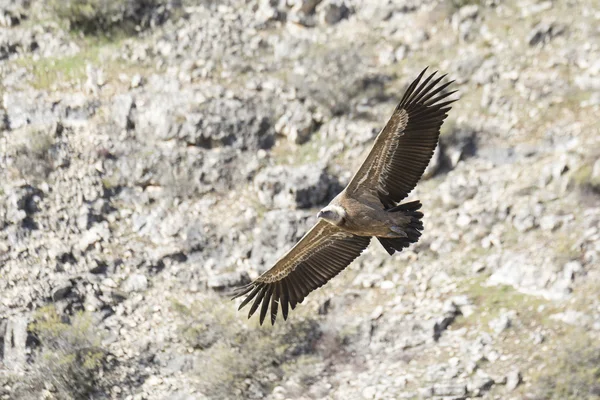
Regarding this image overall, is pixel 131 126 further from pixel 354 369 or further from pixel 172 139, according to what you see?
pixel 354 369

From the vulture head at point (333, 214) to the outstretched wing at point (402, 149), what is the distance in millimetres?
277

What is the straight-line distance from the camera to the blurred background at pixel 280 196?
1132 centimetres

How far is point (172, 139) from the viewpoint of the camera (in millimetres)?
14383

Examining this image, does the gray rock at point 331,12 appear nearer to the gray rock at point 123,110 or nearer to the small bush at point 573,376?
the gray rock at point 123,110

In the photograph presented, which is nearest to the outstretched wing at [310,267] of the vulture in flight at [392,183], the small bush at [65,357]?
the vulture in flight at [392,183]

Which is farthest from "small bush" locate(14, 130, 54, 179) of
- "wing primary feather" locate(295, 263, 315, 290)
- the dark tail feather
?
the dark tail feather

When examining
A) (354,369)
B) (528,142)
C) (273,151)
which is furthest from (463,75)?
(354,369)

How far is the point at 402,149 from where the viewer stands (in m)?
8.62

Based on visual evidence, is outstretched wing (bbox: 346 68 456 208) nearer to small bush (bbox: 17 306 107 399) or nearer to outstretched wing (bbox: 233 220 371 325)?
outstretched wing (bbox: 233 220 371 325)

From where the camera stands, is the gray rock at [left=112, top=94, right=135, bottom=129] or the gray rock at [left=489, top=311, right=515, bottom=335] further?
the gray rock at [left=112, top=94, right=135, bottom=129]

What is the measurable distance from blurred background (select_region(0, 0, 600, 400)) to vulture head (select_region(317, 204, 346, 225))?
334 cm

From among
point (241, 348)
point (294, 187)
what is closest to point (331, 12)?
point (294, 187)

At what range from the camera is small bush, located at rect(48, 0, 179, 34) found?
16.6 m

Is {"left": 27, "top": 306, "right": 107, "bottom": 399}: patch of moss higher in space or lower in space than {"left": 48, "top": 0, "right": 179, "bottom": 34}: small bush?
lower
